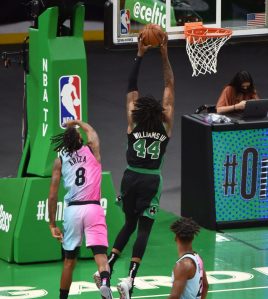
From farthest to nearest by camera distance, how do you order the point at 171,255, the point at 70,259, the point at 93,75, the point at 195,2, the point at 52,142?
1. the point at 93,75
2. the point at 195,2
3. the point at 171,255
4. the point at 52,142
5. the point at 70,259

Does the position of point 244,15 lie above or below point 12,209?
above

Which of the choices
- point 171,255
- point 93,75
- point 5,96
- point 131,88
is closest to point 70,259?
point 131,88

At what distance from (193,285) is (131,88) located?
10.2 ft

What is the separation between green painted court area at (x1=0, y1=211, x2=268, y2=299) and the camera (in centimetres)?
1220

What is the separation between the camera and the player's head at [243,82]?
1496 cm

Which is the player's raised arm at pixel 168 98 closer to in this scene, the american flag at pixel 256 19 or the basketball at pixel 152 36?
the basketball at pixel 152 36

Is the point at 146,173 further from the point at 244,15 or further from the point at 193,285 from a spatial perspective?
the point at 244,15

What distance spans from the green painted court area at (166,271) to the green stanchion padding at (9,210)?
178 mm

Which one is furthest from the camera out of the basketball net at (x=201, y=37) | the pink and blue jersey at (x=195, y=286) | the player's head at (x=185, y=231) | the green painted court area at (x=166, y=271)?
the basketball net at (x=201, y=37)

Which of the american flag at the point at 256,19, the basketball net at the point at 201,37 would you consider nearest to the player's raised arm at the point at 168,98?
the basketball net at the point at 201,37

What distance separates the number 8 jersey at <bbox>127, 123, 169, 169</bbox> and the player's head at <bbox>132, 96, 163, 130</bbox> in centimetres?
5

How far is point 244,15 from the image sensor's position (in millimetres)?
17234

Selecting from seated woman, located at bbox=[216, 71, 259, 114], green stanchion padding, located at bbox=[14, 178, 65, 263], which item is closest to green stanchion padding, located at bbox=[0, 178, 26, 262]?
green stanchion padding, located at bbox=[14, 178, 65, 263]

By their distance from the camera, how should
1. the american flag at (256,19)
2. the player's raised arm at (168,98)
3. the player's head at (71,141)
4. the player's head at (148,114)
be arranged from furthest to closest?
the american flag at (256,19)
the player's raised arm at (168,98)
the player's head at (148,114)
the player's head at (71,141)
